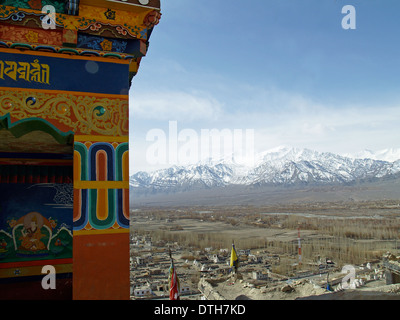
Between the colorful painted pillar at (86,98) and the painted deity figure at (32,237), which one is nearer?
the colorful painted pillar at (86,98)

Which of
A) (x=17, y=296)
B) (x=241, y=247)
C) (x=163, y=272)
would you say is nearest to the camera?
(x=17, y=296)

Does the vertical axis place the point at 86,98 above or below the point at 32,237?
above

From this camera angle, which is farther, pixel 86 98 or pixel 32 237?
pixel 32 237

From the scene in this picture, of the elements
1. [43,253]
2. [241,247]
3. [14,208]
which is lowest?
[241,247]

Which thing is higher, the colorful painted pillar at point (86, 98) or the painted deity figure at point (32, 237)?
the colorful painted pillar at point (86, 98)

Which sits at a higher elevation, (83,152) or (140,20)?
(140,20)

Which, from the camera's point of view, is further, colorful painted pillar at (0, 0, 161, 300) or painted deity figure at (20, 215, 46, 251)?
painted deity figure at (20, 215, 46, 251)

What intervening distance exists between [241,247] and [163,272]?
654 inches

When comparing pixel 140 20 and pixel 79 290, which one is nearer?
pixel 79 290

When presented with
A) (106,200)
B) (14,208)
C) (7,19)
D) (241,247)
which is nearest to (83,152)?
(106,200)

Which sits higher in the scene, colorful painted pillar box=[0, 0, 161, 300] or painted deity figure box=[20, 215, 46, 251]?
colorful painted pillar box=[0, 0, 161, 300]

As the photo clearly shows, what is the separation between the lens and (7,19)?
416cm
